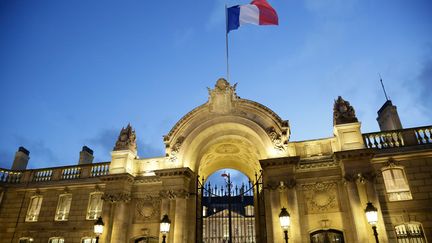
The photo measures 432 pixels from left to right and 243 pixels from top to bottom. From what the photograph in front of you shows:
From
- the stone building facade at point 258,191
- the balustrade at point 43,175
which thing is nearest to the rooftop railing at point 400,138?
the stone building facade at point 258,191

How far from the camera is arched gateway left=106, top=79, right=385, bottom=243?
1945cm

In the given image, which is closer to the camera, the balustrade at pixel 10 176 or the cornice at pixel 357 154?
the cornice at pixel 357 154

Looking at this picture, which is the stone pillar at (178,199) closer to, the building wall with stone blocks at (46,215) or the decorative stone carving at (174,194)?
the decorative stone carving at (174,194)

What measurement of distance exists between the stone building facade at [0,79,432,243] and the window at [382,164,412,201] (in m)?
0.06

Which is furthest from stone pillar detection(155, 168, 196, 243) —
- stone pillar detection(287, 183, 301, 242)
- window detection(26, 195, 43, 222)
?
window detection(26, 195, 43, 222)

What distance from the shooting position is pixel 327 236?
779 inches

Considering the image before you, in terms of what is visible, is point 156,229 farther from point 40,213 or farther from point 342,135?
point 342,135

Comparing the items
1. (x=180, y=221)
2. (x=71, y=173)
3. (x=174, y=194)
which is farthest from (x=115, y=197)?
(x=71, y=173)

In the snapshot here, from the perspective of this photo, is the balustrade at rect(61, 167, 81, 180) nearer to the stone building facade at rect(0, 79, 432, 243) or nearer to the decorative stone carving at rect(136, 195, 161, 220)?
the stone building facade at rect(0, 79, 432, 243)

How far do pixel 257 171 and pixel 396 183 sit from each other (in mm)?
11294

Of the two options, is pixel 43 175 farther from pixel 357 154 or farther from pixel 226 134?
pixel 357 154

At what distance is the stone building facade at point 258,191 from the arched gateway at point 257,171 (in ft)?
0.23

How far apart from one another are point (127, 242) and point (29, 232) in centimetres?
997

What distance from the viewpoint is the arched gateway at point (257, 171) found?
19453mm
